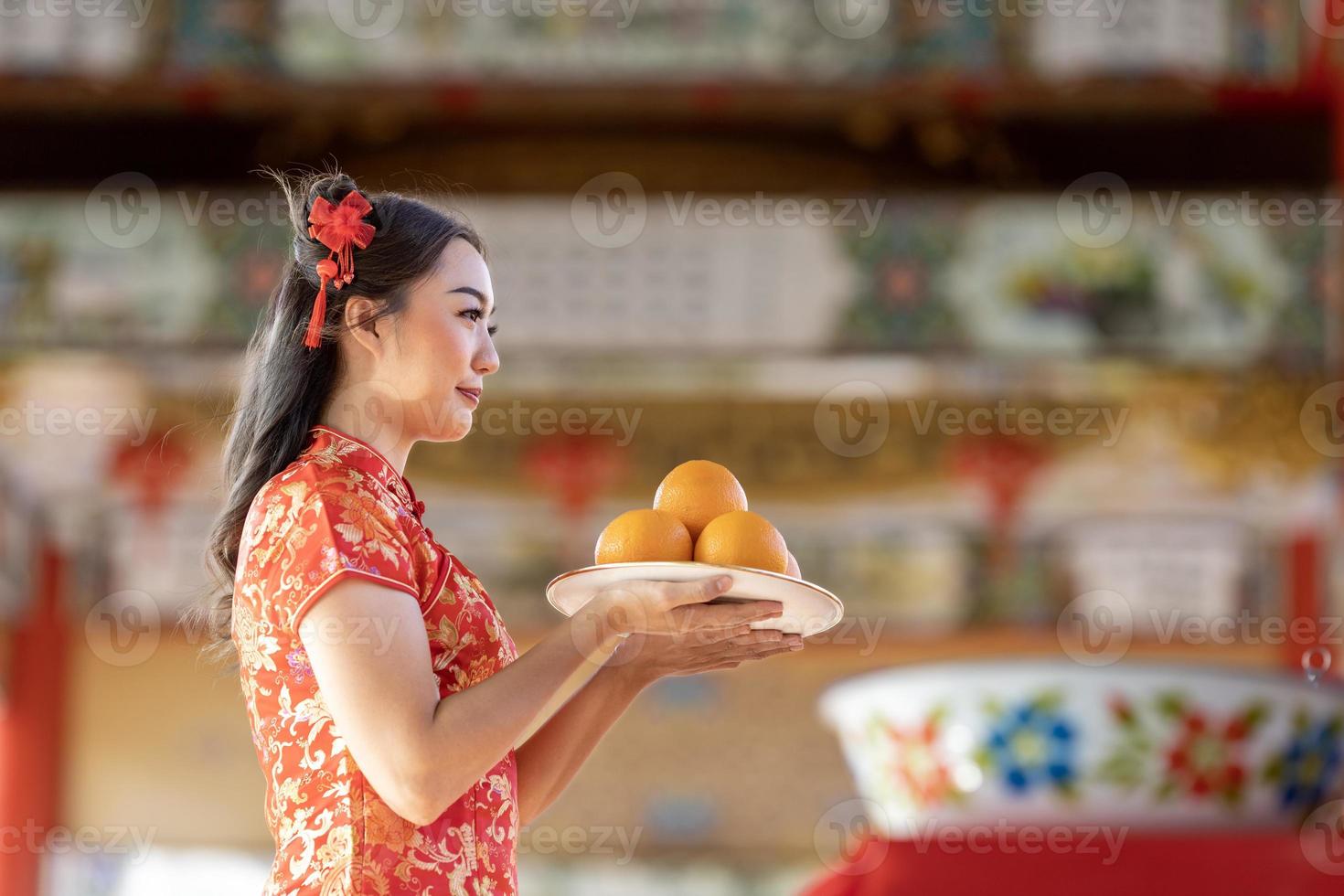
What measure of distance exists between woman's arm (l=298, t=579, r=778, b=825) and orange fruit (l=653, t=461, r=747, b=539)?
165mm

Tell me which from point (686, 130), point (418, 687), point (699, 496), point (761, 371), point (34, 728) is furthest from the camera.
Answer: point (686, 130)

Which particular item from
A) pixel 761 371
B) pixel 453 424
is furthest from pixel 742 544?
pixel 761 371

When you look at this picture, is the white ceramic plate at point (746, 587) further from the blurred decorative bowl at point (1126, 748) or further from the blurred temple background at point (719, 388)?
the blurred temple background at point (719, 388)

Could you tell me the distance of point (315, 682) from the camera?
110cm

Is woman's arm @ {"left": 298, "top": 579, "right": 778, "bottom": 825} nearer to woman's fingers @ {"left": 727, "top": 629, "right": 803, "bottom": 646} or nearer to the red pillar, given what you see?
woman's fingers @ {"left": 727, "top": 629, "right": 803, "bottom": 646}

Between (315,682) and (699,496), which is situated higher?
(699,496)

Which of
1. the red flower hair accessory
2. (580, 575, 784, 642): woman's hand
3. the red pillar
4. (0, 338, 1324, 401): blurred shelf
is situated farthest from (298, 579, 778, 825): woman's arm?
the red pillar

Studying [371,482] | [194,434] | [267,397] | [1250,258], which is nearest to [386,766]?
[371,482]

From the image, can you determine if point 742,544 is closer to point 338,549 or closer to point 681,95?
point 338,549

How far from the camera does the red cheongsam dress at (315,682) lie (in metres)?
1.07

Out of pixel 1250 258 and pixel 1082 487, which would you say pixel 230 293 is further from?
pixel 1250 258

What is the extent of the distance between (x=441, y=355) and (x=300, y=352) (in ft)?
0.37

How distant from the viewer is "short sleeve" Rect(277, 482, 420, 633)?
1.07 meters

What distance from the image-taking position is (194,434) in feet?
17.0
